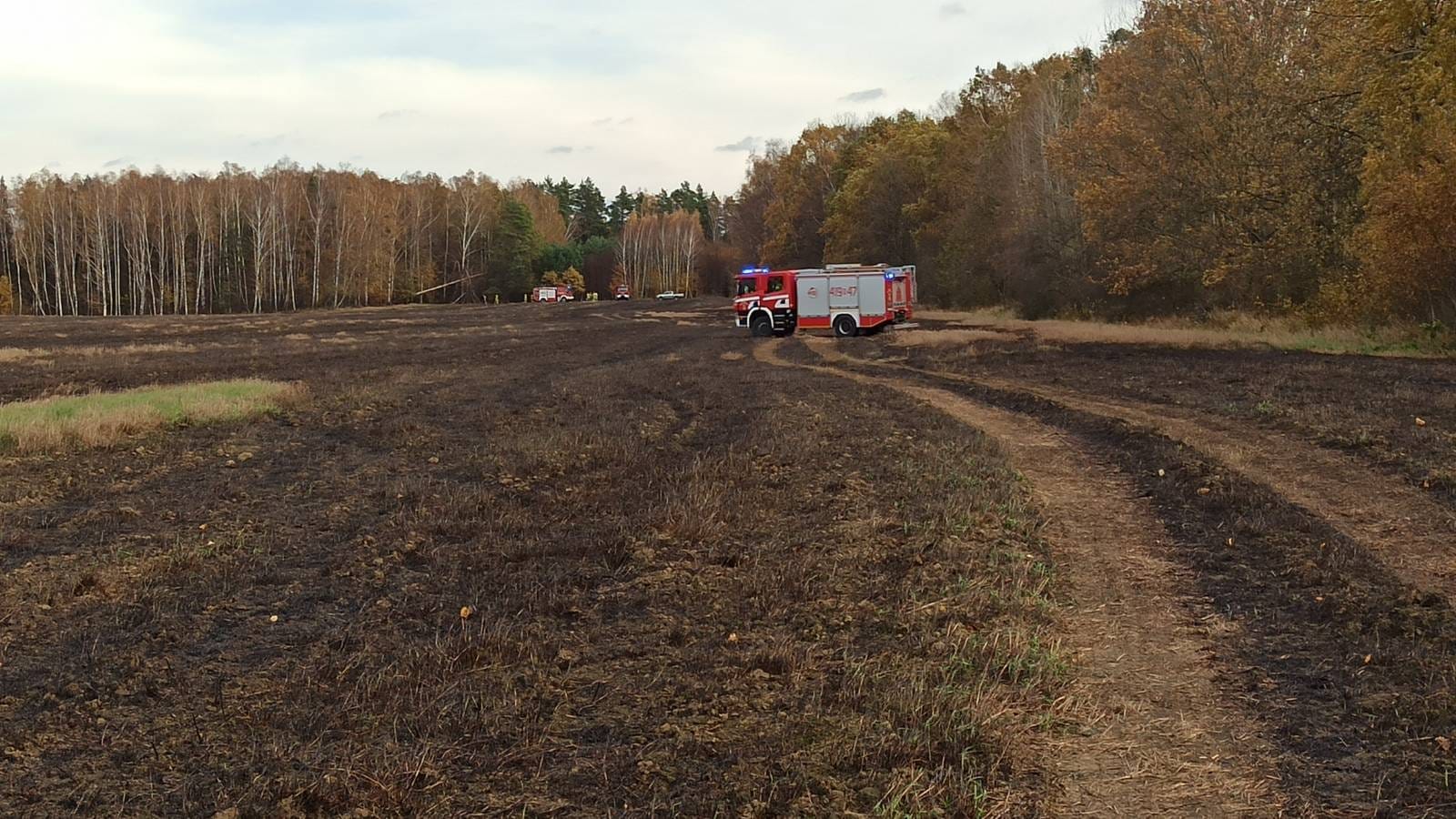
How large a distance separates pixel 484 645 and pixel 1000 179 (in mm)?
52135

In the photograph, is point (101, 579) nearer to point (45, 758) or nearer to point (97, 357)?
point (45, 758)

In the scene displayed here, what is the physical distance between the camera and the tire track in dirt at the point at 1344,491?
7.05 m

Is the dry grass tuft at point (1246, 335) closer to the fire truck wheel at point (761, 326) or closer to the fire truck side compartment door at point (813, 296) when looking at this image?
the fire truck side compartment door at point (813, 296)

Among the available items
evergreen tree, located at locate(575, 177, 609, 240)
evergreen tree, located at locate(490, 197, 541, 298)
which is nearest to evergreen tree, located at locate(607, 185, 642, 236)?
evergreen tree, located at locate(575, 177, 609, 240)

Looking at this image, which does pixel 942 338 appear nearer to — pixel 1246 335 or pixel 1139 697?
pixel 1246 335

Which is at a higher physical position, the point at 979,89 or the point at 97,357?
the point at 979,89

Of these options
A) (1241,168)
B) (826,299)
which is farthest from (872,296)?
(1241,168)

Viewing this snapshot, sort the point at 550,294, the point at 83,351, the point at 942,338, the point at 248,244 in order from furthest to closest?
the point at 550,294
the point at 248,244
the point at 942,338
the point at 83,351

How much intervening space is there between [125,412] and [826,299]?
30673 millimetres

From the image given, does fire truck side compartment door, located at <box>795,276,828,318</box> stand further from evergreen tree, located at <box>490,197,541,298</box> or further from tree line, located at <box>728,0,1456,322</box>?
evergreen tree, located at <box>490,197,541,298</box>

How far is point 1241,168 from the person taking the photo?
28828 millimetres

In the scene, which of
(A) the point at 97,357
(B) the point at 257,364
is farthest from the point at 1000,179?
(A) the point at 97,357

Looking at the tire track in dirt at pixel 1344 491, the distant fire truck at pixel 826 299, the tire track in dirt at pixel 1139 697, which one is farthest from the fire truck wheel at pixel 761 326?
the tire track in dirt at pixel 1139 697

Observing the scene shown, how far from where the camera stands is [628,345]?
124 ft
